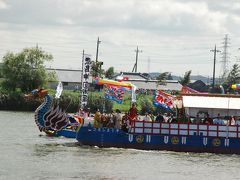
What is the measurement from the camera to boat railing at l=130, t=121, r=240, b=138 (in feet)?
116

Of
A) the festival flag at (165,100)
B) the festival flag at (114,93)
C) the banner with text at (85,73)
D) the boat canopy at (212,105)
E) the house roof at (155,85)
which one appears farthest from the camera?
the house roof at (155,85)

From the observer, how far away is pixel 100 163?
102ft

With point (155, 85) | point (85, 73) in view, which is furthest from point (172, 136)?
point (155, 85)

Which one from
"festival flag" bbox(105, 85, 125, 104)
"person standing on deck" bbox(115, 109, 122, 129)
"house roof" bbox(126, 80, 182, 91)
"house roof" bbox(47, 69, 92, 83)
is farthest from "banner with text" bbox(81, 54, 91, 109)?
"house roof" bbox(126, 80, 182, 91)

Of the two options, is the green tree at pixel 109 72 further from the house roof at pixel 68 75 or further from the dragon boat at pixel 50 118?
the dragon boat at pixel 50 118

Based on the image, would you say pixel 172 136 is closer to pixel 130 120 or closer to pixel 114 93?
pixel 130 120

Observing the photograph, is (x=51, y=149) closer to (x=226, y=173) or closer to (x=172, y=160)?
(x=172, y=160)

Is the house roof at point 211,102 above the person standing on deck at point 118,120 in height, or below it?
above

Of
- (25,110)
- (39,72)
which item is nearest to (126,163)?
(25,110)

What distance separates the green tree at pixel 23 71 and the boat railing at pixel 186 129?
43792mm

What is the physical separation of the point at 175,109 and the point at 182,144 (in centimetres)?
407

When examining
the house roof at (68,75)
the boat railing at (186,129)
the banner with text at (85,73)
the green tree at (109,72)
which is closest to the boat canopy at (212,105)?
the boat railing at (186,129)

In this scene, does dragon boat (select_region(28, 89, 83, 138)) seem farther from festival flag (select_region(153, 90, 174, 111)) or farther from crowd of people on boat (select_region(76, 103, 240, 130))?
festival flag (select_region(153, 90, 174, 111))

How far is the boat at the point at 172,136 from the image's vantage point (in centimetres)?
3538
